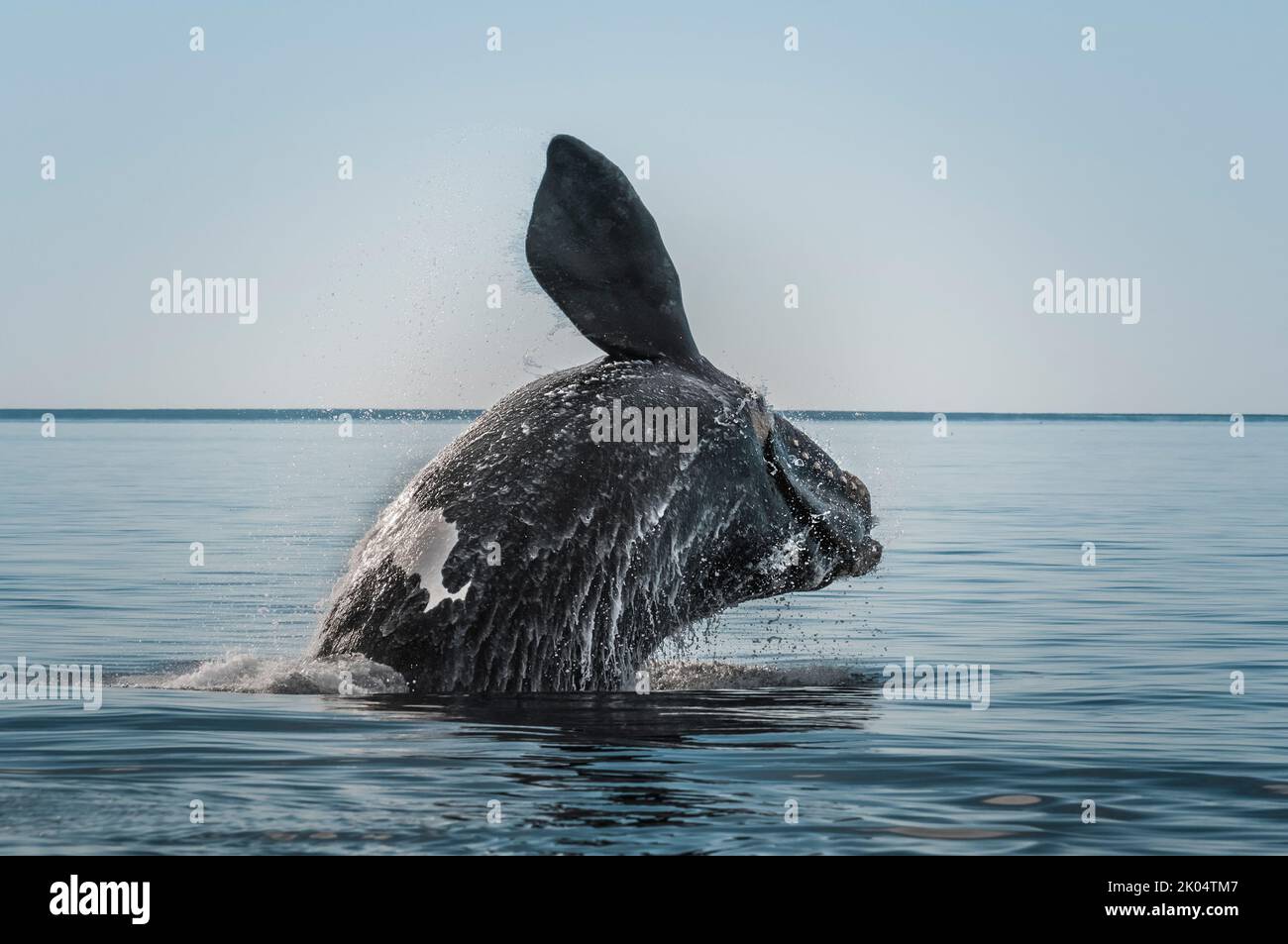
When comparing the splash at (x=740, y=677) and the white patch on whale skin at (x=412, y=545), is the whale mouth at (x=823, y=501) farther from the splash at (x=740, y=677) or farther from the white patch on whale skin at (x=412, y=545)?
the white patch on whale skin at (x=412, y=545)

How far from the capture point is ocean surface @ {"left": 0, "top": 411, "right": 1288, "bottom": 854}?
7523 millimetres

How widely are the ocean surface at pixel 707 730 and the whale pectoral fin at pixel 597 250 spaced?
2.16 metres

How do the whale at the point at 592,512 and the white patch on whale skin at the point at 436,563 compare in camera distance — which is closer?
the white patch on whale skin at the point at 436,563

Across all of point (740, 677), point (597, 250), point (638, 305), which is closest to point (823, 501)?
point (638, 305)

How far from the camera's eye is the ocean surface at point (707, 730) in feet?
24.7

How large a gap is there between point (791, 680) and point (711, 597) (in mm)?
1891

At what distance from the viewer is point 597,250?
10898 millimetres

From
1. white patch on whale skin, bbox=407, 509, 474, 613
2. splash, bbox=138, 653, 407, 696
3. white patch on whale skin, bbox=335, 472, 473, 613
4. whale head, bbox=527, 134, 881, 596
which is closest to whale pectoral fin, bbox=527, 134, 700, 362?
whale head, bbox=527, 134, 881, 596

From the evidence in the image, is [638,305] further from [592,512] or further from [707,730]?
[707,730]

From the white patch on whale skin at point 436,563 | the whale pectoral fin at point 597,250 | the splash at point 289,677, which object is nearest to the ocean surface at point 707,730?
the splash at point 289,677

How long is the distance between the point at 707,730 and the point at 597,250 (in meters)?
3.07

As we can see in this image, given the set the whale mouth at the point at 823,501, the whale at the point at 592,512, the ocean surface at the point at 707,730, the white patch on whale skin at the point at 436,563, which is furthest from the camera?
the whale mouth at the point at 823,501

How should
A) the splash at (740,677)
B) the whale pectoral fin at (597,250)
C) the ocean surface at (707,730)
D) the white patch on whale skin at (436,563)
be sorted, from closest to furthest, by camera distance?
the ocean surface at (707,730) → the white patch on whale skin at (436,563) → the whale pectoral fin at (597,250) → the splash at (740,677)

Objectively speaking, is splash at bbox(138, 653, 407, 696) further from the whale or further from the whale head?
the whale head
